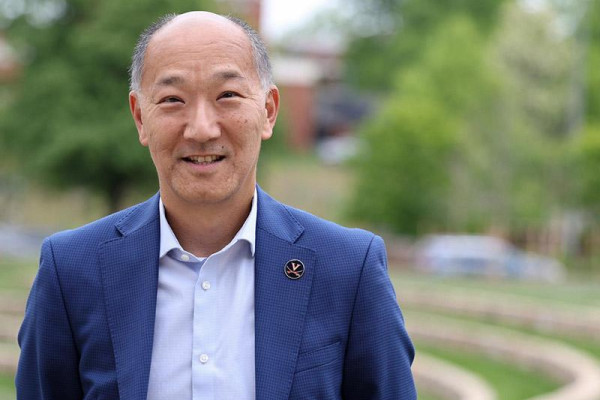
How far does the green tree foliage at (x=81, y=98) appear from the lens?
25.7 m

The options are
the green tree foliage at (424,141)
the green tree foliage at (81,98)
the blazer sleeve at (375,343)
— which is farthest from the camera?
the green tree foliage at (424,141)

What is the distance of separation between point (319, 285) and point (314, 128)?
176 ft

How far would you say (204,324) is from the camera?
238cm

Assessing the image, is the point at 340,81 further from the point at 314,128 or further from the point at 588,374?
the point at 588,374

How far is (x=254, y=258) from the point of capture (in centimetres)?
248

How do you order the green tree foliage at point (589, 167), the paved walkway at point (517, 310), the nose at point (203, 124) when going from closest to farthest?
the nose at point (203, 124) → the paved walkway at point (517, 310) → the green tree foliage at point (589, 167)

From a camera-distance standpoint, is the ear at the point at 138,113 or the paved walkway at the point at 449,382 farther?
the paved walkway at the point at 449,382

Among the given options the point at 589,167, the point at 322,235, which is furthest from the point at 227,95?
the point at 589,167

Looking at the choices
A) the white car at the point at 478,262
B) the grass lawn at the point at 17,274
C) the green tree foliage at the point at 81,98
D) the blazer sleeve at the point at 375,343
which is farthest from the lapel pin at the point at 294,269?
the green tree foliage at the point at 81,98

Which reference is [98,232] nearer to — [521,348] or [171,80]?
[171,80]

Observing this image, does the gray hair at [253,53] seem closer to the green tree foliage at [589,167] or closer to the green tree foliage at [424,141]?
the green tree foliage at [589,167]

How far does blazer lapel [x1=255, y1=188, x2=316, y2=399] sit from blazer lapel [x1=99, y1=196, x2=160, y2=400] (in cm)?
24

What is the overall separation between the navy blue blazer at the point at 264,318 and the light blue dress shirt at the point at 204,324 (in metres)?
0.03

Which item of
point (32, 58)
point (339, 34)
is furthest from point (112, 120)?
point (339, 34)
